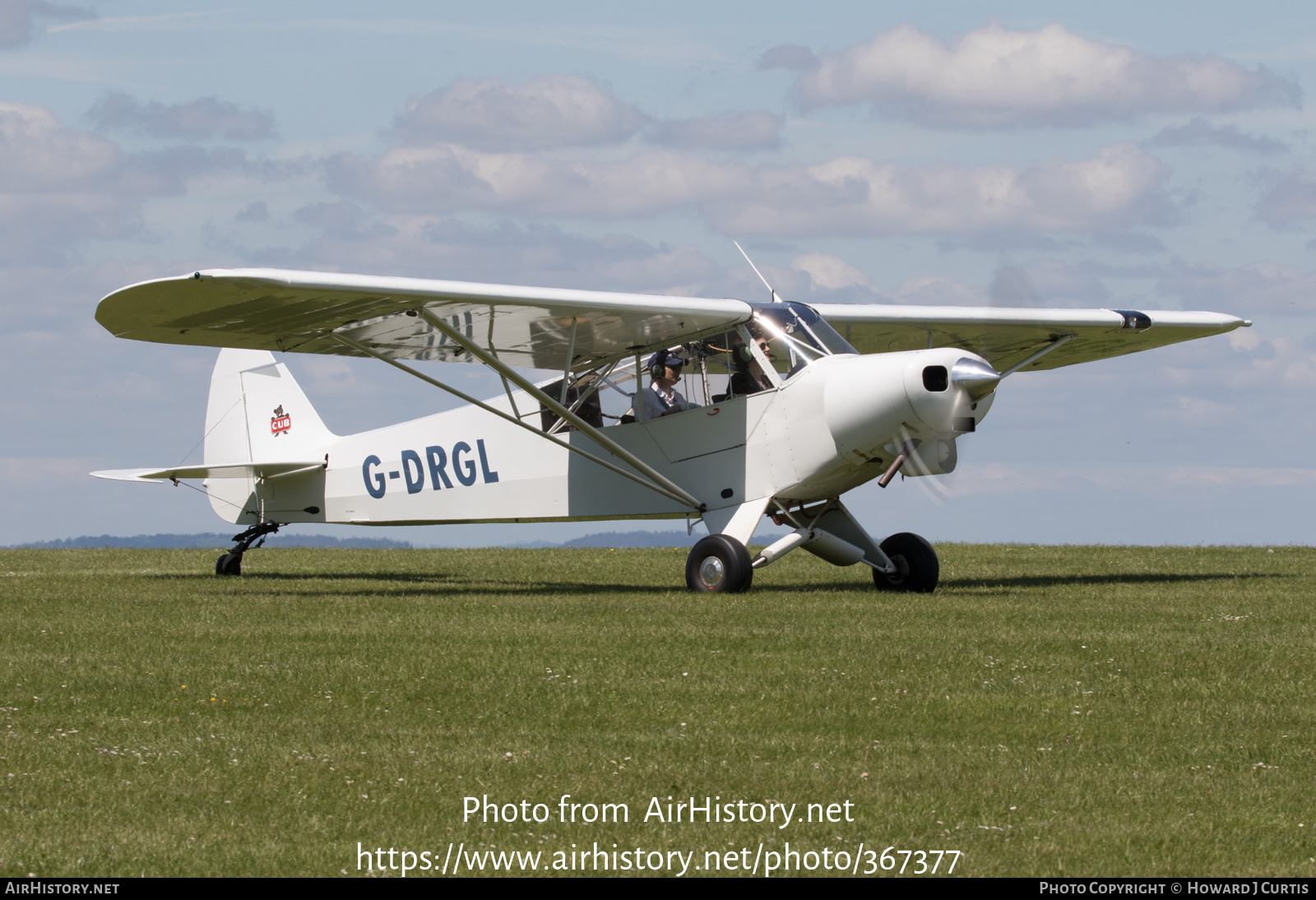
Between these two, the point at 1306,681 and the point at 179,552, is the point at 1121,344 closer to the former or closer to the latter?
the point at 1306,681

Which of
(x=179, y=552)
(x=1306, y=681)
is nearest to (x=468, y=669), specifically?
(x=1306, y=681)

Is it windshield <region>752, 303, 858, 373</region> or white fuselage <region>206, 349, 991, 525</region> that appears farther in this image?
windshield <region>752, 303, 858, 373</region>

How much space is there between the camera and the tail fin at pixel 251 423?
2028 centimetres

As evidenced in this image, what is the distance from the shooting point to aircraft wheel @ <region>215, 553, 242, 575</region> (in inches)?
777

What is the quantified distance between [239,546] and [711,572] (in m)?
8.63

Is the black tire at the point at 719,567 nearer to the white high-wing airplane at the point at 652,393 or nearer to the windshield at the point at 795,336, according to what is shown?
the white high-wing airplane at the point at 652,393

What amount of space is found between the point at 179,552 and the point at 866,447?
15518 millimetres

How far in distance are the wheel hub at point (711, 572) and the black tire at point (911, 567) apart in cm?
213

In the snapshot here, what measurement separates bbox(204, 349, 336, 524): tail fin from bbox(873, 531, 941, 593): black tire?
8.68 m

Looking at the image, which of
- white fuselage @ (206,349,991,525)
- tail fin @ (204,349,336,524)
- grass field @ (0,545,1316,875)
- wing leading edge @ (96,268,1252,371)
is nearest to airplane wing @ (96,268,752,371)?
wing leading edge @ (96,268,1252,371)

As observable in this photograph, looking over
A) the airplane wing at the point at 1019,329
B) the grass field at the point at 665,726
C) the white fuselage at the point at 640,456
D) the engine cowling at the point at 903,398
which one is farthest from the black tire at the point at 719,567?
the airplane wing at the point at 1019,329

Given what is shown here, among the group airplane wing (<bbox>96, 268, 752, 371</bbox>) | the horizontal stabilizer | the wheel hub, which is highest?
airplane wing (<bbox>96, 268, 752, 371</bbox>)

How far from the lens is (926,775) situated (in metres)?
6.33

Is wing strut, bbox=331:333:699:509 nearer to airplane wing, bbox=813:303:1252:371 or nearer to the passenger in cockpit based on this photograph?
the passenger in cockpit
